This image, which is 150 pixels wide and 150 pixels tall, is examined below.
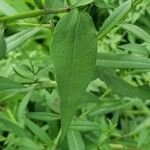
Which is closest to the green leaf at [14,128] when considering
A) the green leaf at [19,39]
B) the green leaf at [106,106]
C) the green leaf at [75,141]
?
the green leaf at [75,141]

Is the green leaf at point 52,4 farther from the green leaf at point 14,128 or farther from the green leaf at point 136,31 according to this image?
the green leaf at point 14,128

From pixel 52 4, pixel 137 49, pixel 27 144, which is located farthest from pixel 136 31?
pixel 27 144

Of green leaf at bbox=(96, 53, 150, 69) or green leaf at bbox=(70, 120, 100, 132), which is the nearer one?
green leaf at bbox=(96, 53, 150, 69)

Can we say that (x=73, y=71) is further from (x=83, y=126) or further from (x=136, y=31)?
(x=83, y=126)

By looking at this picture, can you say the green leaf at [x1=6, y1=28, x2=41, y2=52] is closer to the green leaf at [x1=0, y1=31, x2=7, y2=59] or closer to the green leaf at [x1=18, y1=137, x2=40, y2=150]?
the green leaf at [x1=0, y1=31, x2=7, y2=59]

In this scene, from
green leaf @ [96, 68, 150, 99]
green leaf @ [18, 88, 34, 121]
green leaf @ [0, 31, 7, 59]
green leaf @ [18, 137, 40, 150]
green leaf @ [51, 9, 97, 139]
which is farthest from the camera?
green leaf @ [18, 137, 40, 150]

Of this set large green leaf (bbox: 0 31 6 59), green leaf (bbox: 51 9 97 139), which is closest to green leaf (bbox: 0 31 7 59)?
large green leaf (bbox: 0 31 6 59)

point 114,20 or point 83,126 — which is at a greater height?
point 114,20
